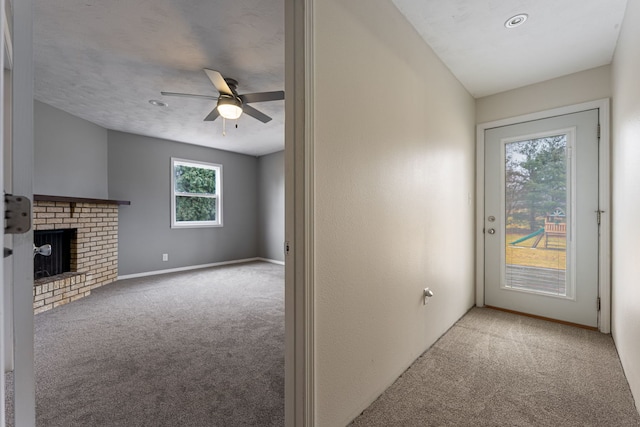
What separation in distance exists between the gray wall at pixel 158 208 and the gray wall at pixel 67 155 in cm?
21

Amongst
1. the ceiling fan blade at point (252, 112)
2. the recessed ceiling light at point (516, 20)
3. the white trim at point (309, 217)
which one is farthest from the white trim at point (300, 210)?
the ceiling fan blade at point (252, 112)

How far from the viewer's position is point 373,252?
→ 169cm

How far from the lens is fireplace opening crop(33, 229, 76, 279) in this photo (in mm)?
3541

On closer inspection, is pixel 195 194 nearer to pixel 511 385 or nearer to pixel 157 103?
pixel 157 103

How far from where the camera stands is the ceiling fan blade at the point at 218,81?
244cm

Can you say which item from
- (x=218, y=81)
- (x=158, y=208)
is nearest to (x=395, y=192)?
(x=218, y=81)

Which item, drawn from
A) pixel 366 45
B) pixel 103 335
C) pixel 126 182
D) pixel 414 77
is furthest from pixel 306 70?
pixel 126 182

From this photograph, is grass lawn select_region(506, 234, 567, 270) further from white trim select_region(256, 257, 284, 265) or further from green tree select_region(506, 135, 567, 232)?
white trim select_region(256, 257, 284, 265)

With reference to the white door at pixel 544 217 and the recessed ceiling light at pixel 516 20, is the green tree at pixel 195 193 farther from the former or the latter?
the recessed ceiling light at pixel 516 20

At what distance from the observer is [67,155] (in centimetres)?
397

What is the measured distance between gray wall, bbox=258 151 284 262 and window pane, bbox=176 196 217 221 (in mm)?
1077

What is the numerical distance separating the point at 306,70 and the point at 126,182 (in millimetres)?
4716

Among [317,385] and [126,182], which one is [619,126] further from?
[126,182]

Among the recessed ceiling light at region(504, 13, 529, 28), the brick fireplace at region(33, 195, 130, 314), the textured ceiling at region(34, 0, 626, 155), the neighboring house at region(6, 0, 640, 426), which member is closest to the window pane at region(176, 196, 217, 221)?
the brick fireplace at region(33, 195, 130, 314)
